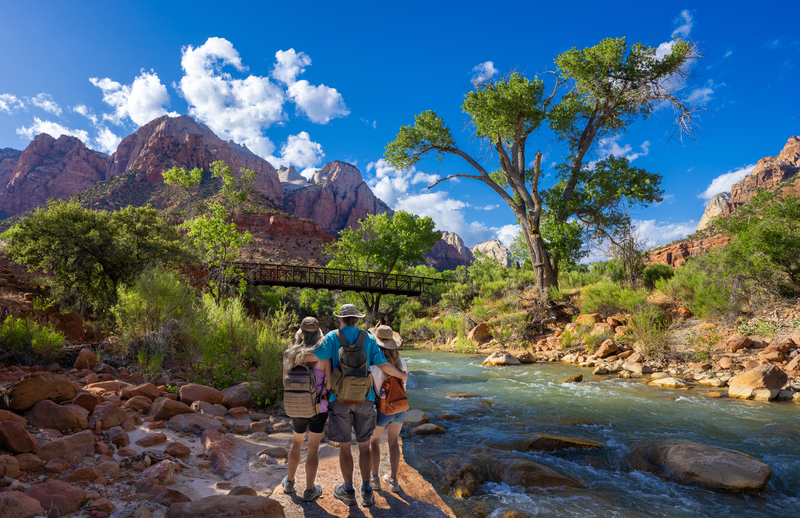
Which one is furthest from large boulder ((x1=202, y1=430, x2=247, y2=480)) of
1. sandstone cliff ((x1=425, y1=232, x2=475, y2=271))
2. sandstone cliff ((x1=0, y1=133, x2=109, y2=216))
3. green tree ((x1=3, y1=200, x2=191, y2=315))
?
sandstone cliff ((x1=425, y1=232, x2=475, y2=271))

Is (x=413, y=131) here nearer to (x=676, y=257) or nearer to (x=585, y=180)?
(x=585, y=180)

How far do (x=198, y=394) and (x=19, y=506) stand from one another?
317 cm

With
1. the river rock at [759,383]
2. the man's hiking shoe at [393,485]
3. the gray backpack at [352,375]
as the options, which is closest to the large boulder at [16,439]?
the gray backpack at [352,375]

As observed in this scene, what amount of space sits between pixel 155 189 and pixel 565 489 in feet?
276

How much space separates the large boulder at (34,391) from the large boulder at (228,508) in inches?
92.0

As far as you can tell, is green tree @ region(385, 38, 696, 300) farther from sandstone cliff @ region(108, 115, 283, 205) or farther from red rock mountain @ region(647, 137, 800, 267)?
sandstone cliff @ region(108, 115, 283, 205)

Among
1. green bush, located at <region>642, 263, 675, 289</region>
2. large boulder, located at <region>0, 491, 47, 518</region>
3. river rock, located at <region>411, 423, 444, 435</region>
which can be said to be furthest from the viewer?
green bush, located at <region>642, 263, 675, 289</region>

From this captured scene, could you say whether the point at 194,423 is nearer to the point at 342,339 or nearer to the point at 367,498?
the point at 367,498

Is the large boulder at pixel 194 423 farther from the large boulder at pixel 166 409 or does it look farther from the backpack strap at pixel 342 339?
the backpack strap at pixel 342 339

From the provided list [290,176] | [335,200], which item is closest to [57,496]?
[335,200]

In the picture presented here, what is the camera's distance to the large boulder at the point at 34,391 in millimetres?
3428

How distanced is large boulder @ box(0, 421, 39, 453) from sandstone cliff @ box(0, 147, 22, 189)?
5821 inches

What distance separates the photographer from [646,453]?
13.4 ft

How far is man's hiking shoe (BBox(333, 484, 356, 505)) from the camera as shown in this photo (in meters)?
2.97
